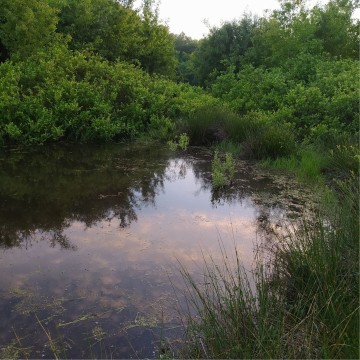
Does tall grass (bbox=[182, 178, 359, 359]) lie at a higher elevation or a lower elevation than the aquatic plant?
lower

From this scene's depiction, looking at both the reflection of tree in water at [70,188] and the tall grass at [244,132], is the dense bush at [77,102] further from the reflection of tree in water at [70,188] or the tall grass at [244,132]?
the tall grass at [244,132]

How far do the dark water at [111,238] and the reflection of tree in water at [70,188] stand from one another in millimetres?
19

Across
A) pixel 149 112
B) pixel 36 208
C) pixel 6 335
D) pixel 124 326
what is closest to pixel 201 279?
pixel 124 326

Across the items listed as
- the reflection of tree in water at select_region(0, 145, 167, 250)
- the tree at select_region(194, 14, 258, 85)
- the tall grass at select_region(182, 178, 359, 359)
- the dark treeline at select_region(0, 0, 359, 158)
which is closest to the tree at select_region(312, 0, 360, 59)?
the dark treeline at select_region(0, 0, 359, 158)

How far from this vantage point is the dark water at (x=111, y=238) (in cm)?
331

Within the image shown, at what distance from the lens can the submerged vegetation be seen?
8.79 feet

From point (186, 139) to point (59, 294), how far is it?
6515 mm

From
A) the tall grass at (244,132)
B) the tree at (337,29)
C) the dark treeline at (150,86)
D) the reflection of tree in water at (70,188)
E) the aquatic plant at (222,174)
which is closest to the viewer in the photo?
the reflection of tree in water at (70,188)

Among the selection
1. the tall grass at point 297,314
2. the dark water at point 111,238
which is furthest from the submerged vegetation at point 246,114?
the dark water at point 111,238

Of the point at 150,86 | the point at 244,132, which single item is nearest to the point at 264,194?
the point at 244,132

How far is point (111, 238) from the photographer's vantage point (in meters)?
5.05

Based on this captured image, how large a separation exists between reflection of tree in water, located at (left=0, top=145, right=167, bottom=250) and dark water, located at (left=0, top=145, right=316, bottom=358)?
0.02 metres

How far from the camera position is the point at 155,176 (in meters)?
7.80

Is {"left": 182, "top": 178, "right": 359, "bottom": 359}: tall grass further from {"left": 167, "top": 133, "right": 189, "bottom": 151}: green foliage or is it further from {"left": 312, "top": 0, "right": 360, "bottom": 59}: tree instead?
{"left": 312, "top": 0, "right": 360, "bottom": 59}: tree
